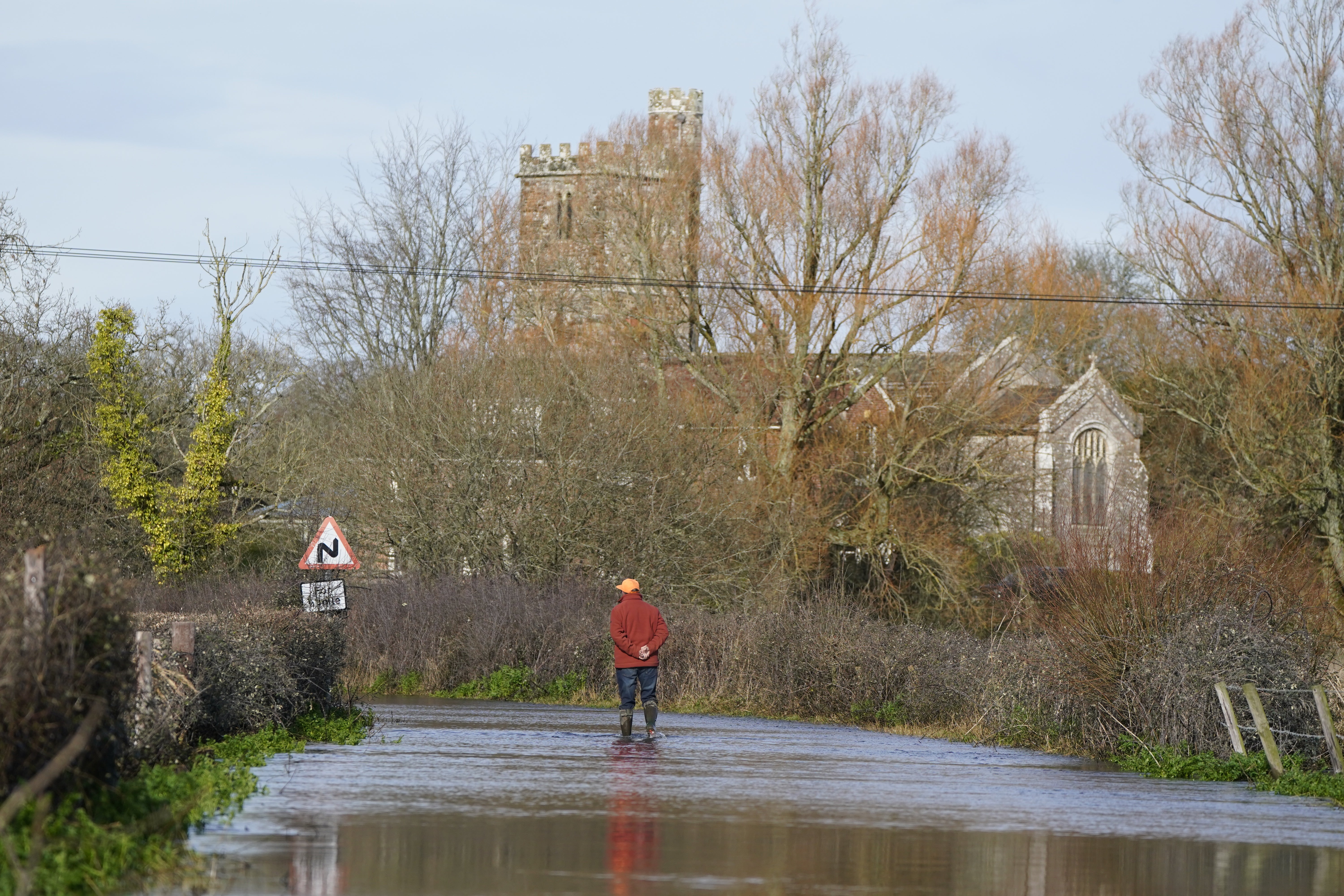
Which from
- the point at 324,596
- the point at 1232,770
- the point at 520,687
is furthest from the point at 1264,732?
the point at 520,687

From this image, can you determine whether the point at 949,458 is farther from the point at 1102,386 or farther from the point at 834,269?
the point at 1102,386

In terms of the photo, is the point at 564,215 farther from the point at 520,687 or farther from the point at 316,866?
the point at 316,866

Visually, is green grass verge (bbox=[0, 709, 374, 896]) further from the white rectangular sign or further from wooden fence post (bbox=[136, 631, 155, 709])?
the white rectangular sign

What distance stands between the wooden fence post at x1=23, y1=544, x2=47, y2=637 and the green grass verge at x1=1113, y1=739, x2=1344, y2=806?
11.4m

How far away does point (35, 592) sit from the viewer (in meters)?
9.45

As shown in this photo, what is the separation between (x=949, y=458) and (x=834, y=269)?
5.99 meters

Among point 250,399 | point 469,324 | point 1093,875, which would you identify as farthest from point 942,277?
point 1093,875

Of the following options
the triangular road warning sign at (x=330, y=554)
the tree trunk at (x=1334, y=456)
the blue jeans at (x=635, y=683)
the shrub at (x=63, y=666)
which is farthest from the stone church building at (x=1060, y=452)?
the shrub at (x=63, y=666)

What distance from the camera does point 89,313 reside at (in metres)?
46.8

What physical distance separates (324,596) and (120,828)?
1503 centimetres

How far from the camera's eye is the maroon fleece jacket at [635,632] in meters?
20.1

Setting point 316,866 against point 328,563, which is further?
point 328,563

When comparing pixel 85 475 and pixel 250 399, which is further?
pixel 250 399

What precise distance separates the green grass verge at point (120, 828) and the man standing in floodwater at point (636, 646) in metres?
7.12
